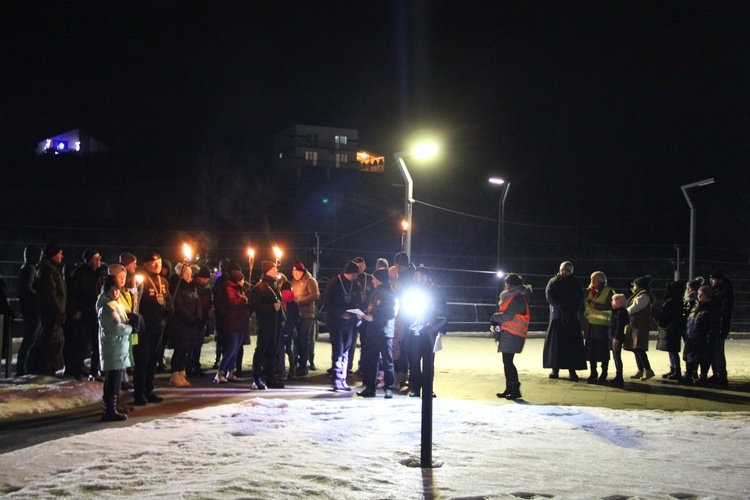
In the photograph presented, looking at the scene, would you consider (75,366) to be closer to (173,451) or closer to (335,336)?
(335,336)

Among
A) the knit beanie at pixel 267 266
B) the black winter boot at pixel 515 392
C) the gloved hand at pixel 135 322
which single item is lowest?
the black winter boot at pixel 515 392

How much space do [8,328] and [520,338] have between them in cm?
742

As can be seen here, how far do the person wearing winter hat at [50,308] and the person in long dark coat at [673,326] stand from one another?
9755mm

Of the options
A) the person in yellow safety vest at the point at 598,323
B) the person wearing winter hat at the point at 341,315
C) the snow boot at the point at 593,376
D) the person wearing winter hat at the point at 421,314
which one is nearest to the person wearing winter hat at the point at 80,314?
the person wearing winter hat at the point at 341,315

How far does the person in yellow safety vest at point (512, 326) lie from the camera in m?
9.92

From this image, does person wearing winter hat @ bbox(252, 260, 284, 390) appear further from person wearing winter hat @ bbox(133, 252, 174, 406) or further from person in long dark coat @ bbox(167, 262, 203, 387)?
person wearing winter hat @ bbox(133, 252, 174, 406)

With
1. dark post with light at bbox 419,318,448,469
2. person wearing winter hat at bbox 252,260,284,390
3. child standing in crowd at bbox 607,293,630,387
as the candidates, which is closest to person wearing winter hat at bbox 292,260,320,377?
person wearing winter hat at bbox 252,260,284,390

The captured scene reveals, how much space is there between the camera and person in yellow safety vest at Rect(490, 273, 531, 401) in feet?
32.6

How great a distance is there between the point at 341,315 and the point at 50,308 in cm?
424

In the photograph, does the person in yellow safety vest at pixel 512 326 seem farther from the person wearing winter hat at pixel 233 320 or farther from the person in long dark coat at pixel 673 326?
the person wearing winter hat at pixel 233 320

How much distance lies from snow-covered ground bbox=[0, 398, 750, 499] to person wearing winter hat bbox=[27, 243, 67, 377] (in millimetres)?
3488

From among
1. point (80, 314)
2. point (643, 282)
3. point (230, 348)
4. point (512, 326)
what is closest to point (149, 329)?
point (230, 348)

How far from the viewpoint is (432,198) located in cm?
4950

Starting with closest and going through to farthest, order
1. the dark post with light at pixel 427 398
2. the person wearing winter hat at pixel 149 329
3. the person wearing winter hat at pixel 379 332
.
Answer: the dark post with light at pixel 427 398, the person wearing winter hat at pixel 149 329, the person wearing winter hat at pixel 379 332
